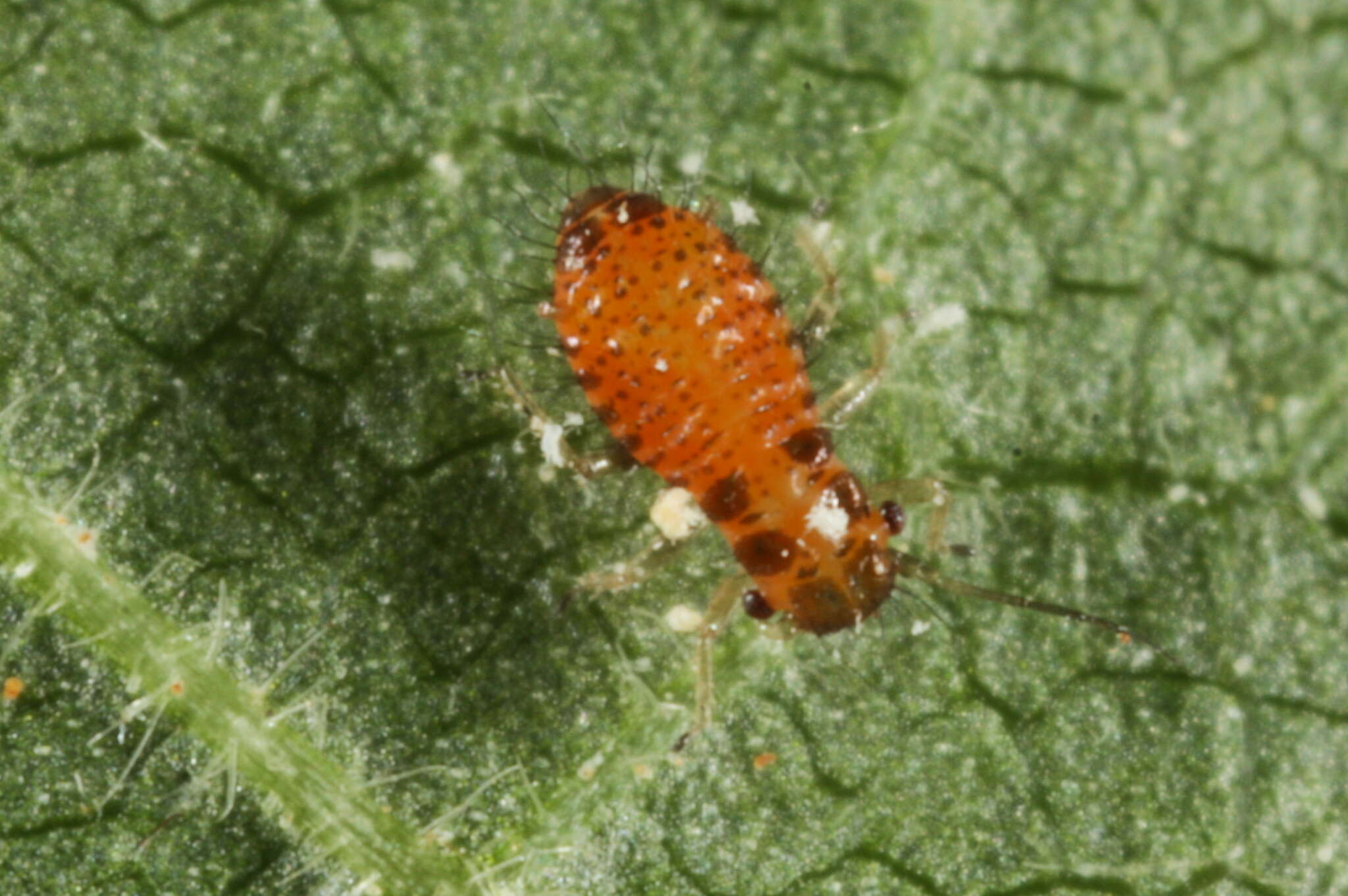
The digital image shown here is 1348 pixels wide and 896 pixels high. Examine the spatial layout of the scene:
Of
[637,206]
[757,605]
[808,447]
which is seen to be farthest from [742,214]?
[757,605]

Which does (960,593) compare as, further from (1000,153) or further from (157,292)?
(157,292)

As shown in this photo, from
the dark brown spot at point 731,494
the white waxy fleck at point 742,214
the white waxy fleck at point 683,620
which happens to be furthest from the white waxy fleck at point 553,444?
the white waxy fleck at point 742,214

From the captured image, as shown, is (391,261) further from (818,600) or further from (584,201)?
(818,600)

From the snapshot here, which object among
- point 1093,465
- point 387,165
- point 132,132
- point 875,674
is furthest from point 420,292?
point 1093,465

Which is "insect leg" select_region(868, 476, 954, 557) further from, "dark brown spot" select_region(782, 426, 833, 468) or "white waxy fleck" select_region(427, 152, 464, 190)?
"white waxy fleck" select_region(427, 152, 464, 190)

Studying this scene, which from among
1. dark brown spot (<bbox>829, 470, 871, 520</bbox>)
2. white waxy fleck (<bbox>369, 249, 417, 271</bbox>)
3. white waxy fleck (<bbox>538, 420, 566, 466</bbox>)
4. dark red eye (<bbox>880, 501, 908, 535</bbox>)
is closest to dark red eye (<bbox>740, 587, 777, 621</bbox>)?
dark brown spot (<bbox>829, 470, 871, 520</bbox>)

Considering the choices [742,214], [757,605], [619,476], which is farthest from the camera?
[742,214]

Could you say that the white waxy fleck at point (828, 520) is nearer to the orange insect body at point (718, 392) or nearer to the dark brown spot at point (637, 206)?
the orange insect body at point (718, 392)
